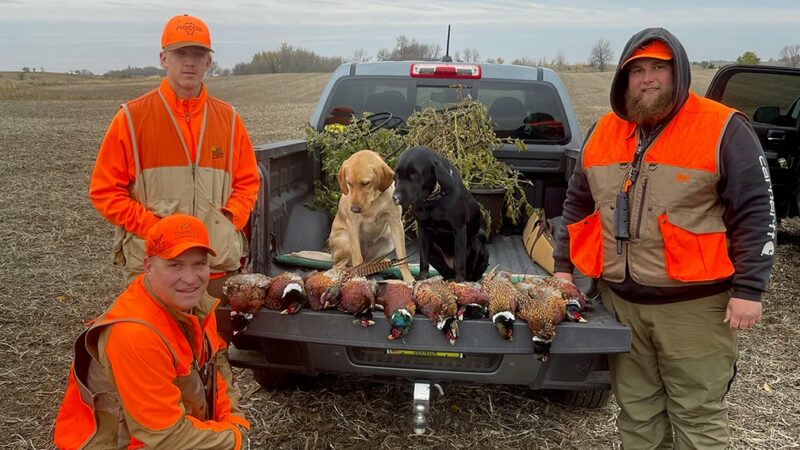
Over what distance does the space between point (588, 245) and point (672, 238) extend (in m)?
0.41

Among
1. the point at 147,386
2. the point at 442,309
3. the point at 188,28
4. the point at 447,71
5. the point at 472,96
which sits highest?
the point at 188,28

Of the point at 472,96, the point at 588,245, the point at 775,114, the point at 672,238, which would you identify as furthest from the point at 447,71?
the point at 775,114

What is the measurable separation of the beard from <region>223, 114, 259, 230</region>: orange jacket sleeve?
1.80 meters

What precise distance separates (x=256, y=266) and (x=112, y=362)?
1.29 metres

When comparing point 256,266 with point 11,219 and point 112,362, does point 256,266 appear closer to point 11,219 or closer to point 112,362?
point 112,362

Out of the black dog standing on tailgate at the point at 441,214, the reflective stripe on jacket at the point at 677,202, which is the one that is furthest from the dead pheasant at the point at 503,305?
the black dog standing on tailgate at the point at 441,214

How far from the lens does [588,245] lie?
2.83 m

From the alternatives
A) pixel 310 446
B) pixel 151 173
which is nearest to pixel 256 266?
pixel 151 173

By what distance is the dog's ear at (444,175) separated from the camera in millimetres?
3332

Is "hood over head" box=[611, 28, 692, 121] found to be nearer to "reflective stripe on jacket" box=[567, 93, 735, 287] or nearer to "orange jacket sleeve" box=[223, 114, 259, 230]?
"reflective stripe on jacket" box=[567, 93, 735, 287]

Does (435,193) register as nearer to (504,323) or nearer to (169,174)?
(504,323)

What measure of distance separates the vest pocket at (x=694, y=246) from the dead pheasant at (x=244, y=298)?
65.9 inches

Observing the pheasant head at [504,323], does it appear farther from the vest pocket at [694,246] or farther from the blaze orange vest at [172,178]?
the blaze orange vest at [172,178]

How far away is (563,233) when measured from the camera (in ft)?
10.1
